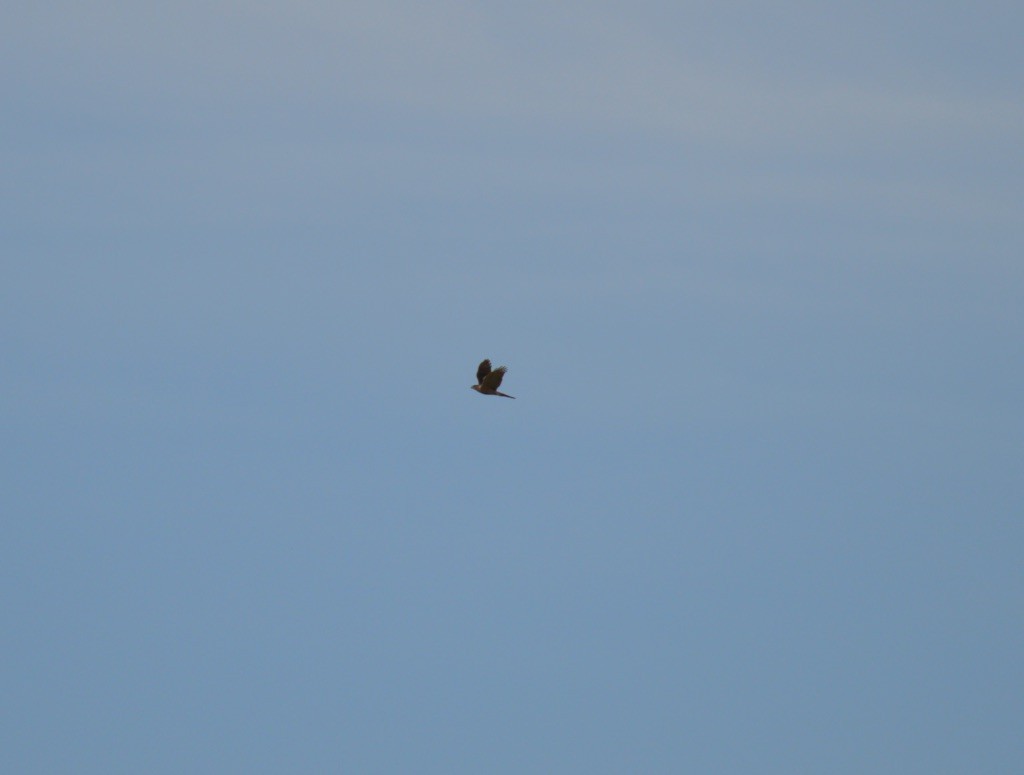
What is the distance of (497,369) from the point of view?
188ft

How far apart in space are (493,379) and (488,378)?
0.28 metres

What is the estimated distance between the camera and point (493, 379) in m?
57.8

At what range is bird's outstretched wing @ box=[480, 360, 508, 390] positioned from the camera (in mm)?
57375

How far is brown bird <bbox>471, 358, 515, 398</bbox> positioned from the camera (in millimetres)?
57500

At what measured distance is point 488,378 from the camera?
5788 centimetres

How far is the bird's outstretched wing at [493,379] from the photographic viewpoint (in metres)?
57.4

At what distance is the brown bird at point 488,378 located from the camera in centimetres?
5750
